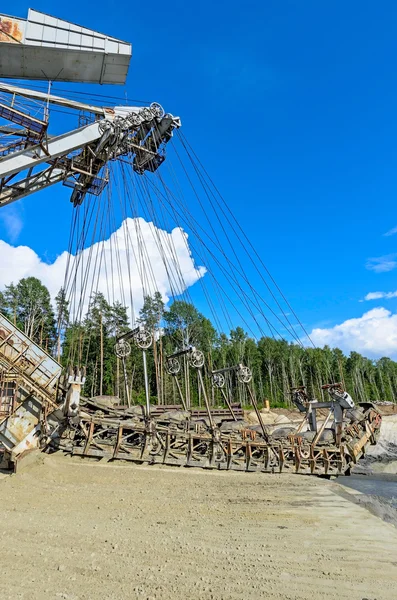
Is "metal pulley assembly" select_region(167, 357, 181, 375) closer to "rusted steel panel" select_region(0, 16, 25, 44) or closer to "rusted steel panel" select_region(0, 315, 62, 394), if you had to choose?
"rusted steel panel" select_region(0, 315, 62, 394)

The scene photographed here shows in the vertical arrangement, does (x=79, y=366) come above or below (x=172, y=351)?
below

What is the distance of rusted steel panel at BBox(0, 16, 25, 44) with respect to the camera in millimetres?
11773

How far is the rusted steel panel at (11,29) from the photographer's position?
1177 cm

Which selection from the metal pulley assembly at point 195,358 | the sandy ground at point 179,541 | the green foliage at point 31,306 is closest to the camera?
the sandy ground at point 179,541

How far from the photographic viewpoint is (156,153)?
1572cm

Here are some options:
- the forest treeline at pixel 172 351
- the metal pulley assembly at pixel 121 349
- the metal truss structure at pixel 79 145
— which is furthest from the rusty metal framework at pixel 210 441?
the forest treeline at pixel 172 351

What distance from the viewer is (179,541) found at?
6.05 meters

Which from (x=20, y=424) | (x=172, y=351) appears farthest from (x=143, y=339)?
(x=172, y=351)

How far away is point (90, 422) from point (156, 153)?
11974 mm

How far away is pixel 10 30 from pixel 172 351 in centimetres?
4647

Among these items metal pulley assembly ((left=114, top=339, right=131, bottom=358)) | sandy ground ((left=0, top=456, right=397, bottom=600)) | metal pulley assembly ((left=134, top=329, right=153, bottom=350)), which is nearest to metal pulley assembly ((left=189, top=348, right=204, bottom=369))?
metal pulley assembly ((left=134, top=329, right=153, bottom=350))

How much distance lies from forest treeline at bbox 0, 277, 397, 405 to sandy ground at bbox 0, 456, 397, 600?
30.0m

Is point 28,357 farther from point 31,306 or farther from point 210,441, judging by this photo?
point 31,306

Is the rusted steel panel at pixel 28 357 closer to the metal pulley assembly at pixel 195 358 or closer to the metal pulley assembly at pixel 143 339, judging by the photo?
the metal pulley assembly at pixel 143 339
